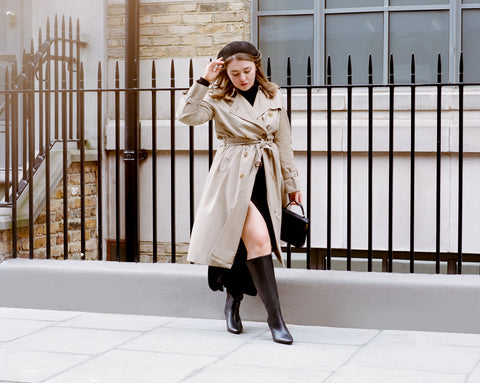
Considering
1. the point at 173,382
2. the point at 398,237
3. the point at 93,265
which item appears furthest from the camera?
the point at 398,237

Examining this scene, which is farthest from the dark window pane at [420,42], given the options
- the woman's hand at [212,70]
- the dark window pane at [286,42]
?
the woman's hand at [212,70]

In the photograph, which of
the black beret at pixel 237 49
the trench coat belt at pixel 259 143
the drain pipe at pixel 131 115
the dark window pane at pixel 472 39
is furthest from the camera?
the dark window pane at pixel 472 39

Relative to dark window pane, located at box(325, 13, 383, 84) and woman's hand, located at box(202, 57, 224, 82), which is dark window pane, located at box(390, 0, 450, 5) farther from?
woman's hand, located at box(202, 57, 224, 82)

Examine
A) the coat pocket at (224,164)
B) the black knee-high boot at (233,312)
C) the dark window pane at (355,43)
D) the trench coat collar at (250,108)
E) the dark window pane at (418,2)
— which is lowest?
the black knee-high boot at (233,312)

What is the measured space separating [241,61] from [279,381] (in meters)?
1.95

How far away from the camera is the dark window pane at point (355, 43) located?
27.6 feet

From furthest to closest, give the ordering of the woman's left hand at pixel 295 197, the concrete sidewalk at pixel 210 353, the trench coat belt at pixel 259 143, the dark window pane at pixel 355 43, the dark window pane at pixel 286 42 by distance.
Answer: the dark window pane at pixel 286 42 → the dark window pane at pixel 355 43 → the woman's left hand at pixel 295 197 → the trench coat belt at pixel 259 143 → the concrete sidewalk at pixel 210 353

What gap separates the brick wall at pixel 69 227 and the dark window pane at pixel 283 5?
213cm

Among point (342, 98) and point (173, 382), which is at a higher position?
point (342, 98)

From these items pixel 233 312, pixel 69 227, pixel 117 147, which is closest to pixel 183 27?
pixel 69 227

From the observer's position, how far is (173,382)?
470 centimetres

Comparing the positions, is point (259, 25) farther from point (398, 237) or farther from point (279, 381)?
point (279, 381)

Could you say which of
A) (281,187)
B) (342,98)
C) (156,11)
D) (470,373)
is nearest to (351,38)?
(342,98)

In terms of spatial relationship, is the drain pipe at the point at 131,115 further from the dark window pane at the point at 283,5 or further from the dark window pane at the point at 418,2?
the dark window pane at the point at 418,2
